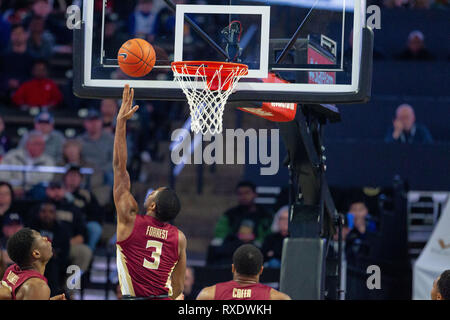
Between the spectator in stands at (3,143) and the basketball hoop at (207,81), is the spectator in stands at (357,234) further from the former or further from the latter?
the spectator in stands at (3,143)

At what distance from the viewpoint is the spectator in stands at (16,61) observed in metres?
12.4

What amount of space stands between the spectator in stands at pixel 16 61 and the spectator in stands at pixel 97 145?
2.17 m

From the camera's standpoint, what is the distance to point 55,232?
29.9ft

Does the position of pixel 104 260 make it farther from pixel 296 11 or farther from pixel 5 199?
pixel 296 11

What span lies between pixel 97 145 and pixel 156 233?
17.9 ft

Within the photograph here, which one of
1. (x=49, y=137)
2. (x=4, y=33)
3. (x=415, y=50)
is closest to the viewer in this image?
(x=49, y=137)

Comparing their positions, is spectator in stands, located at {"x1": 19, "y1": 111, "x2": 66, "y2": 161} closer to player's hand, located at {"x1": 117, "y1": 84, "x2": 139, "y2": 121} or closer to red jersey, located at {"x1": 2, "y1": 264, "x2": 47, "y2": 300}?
player's hand, located at {"x1": 117, "y1": 84, "x2": 139, "y2": 121}

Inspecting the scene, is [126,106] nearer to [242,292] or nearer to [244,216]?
[242,292]

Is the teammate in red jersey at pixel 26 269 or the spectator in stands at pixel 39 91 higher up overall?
the spectator in stands at pixel 39 91

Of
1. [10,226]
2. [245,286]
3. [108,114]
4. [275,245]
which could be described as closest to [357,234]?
[275,245]

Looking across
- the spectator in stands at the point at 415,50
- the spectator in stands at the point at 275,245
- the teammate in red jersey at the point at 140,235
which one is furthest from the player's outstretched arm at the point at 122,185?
the spectator in stands at the point at 415,50

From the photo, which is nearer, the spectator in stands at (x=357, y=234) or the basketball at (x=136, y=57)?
the basketball at (x=136, y=57)

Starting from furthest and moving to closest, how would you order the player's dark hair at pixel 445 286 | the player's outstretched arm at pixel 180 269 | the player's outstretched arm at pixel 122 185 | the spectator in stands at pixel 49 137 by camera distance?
the spectator in stands at pixel 49 137, the player's outstretched arm at pixel 180 269, the player's outstretched arm at pixel 122 185, the player's dark hair at pixel 445 286

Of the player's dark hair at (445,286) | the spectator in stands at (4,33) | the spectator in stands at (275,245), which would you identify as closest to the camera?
the player's dark hair at (445,286)
